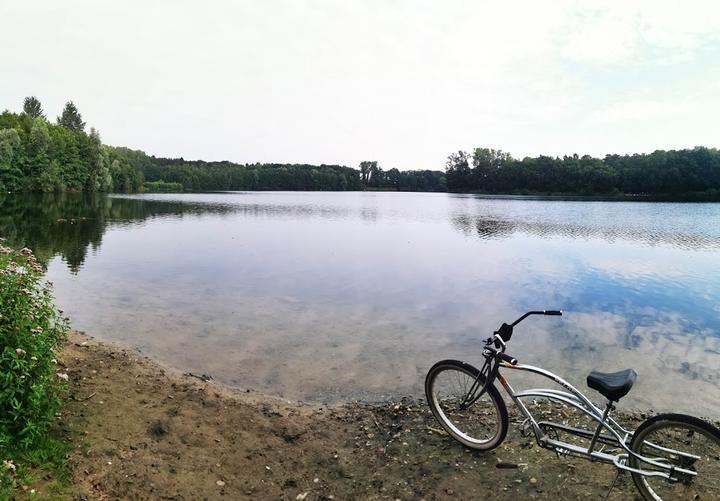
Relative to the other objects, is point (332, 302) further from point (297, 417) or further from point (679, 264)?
point (679, 264)

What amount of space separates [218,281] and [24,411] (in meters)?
12.8

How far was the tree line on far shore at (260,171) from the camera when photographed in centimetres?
8031

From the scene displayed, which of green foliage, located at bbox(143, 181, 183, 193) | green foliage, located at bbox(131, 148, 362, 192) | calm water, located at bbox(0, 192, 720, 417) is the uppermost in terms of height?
green foliage, located at bbox(131, 148, 362, 192)

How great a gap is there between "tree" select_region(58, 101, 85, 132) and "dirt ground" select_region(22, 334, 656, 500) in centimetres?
14849

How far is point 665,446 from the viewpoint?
14.4 feet

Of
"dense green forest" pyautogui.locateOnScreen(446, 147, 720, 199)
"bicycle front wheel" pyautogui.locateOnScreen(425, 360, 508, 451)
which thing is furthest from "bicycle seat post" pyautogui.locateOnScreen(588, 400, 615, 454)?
"dense green forest" pyautogui.locateOnScreen(446, 147, 720, 199)

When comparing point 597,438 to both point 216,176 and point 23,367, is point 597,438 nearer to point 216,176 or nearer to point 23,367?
point 23,367

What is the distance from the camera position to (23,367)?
3924mm

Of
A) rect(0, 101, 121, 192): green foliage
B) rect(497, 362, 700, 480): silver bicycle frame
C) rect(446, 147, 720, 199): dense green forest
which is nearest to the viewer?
rect(497, 362, 700, 480): silver bicycle frame

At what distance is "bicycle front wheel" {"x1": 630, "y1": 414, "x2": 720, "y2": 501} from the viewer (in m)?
4.05

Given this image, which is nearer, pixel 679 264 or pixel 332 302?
pixel 332 302

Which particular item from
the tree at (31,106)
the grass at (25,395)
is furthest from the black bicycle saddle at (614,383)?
the tree at (31,106)

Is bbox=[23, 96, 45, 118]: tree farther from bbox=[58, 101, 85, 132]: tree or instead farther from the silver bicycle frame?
the silver bicycle frame

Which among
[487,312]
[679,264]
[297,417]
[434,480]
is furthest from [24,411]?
[679,264]
